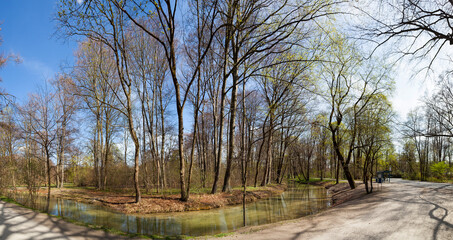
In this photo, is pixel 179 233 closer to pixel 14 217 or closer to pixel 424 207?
pixel 14 217

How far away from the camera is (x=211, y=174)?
65.2 ft

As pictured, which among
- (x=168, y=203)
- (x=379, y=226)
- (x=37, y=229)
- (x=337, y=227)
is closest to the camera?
(x=37, y=229)

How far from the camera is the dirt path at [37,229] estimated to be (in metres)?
5.49

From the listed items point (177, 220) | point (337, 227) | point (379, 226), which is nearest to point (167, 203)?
point (177, 220)

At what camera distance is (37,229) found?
5938 mm

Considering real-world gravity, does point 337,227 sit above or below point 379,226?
below

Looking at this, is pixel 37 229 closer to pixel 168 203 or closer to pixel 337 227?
pixel 168 203

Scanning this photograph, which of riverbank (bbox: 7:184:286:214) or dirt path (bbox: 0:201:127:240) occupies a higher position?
dirt path (bbox: 0:201:127:240)

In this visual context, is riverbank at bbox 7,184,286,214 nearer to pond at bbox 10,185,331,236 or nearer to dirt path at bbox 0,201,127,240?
pond at bbox 10,185,331,236

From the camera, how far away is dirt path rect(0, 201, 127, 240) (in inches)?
216

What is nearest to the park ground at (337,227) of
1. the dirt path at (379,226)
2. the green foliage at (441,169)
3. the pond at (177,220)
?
the dirt path at (379,226)

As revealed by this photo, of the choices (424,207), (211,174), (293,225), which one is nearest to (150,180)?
(211,174)

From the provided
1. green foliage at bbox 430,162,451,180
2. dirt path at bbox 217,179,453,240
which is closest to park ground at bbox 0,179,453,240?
dirt path at bbox 217,179,453,240

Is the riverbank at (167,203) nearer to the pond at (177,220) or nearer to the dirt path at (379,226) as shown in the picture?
the pond at (177,220)
